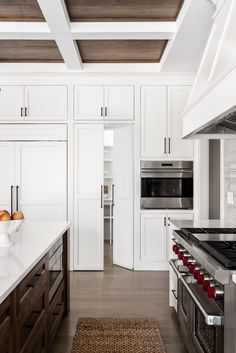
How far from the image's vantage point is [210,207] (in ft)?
15.1

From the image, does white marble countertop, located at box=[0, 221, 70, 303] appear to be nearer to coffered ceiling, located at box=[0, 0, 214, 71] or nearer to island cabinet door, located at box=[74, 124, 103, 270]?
island cabinet door, located at box=[74, 124, 103, 270]

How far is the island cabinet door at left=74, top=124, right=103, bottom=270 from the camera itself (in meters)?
4.84

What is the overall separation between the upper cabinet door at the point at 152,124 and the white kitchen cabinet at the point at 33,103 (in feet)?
3.45

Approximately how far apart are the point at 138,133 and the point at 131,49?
1130 mm

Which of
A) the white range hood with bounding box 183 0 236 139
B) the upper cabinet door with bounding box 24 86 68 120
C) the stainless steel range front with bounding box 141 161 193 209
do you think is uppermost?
the upper cabinet door with bounding box 24 86 68 120

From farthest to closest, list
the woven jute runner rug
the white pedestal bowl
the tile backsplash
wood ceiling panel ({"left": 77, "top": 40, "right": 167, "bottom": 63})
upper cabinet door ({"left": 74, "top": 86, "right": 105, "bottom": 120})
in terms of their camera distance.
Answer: upper cabinet door ({"left": 74, "top": 86, "right": 105, "bottom": 120}) → wood ceiling panel ({"left": 77, "top": 40, "right": 167, "bottom": 63}) → the tile backsplash → the woven jute runner rug → the white pedestal bowl

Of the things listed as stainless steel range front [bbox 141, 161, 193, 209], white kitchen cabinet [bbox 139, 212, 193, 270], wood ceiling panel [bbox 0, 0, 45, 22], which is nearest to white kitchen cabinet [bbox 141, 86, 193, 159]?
stainless steel range front [bbox 141, 161, 193, 209]

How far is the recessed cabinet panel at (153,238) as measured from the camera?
4867mm

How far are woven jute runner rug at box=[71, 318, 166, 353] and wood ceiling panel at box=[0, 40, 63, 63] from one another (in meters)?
2.88

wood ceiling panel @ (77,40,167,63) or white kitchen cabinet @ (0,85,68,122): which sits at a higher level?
wood ceiling panel @ (77,40,167,63)

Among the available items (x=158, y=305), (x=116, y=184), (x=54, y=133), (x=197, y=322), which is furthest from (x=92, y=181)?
(x=197, y=322)

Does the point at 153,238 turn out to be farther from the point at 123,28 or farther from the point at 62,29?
the point at 62,29

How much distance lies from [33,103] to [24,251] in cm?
311

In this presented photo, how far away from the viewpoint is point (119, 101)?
4.86 meters
